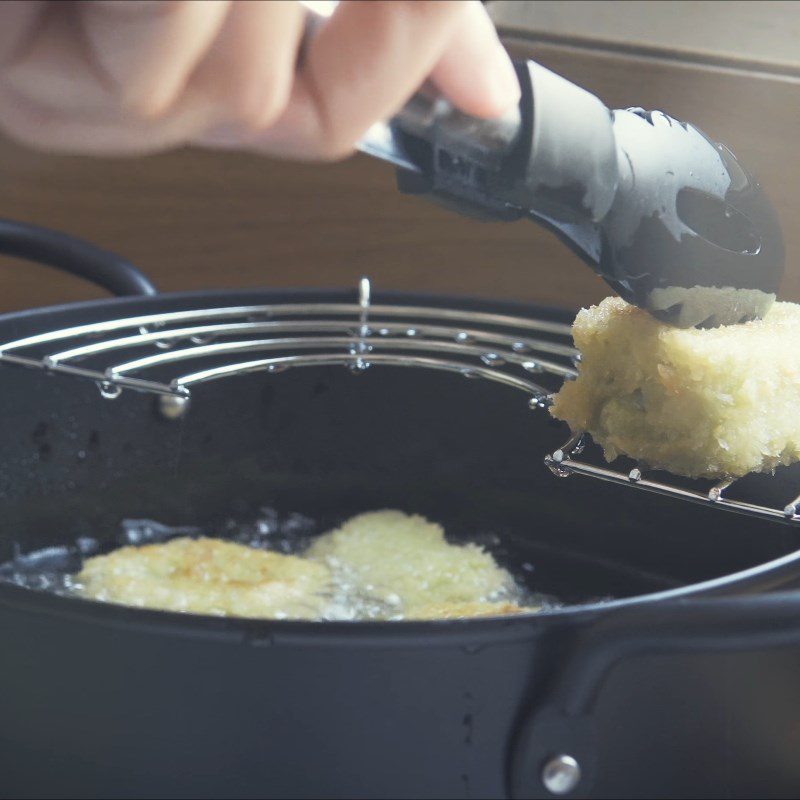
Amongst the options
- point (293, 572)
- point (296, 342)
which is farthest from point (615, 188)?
point (293, 572)

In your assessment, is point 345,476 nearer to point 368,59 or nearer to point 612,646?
point 612,646

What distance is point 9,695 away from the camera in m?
0.63

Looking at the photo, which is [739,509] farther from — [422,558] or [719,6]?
[719,6]

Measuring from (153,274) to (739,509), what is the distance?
1.09 metres

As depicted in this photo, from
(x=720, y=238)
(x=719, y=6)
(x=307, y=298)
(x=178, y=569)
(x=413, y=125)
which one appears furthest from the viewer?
(x=719, y=6)

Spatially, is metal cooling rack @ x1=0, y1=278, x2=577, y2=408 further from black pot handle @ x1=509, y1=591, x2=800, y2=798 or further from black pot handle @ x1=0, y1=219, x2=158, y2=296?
black pot handle @ x1=509, y1=591, x2=800, y2=798

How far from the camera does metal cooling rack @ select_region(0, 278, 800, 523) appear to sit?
955 mm

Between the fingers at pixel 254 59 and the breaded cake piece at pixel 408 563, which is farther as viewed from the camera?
the breaded cake piece at pixel 408 563

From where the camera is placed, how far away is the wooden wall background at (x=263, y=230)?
58.1 inches

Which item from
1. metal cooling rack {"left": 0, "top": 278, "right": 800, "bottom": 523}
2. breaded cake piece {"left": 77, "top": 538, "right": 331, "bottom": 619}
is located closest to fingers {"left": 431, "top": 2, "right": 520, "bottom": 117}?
metal cooling rack {"left": 0, "top": 278, "right": 800, "bottom": 523}

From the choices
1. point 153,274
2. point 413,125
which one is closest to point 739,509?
point 413,125

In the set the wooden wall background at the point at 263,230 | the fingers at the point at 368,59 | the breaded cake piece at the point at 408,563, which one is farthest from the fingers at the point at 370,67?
the wooden wall background at the point at 263,230

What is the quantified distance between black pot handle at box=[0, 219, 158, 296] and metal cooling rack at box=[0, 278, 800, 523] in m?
0.05

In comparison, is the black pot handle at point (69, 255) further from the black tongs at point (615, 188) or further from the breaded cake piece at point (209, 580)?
the black tongs at point (615, 188)
